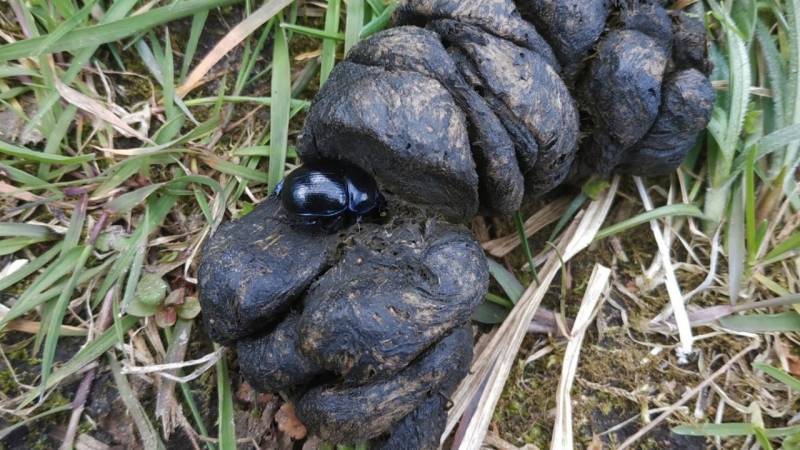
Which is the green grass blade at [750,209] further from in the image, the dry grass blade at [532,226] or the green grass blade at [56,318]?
the green grass blade at [56,318]

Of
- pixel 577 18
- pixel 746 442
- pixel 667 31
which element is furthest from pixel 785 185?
pixel 577 18

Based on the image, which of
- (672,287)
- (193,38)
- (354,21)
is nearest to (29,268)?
(193,38)

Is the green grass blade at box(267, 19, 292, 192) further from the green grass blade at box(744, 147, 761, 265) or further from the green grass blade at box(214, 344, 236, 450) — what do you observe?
the green grass blade at box(744, 147, 761, 265)

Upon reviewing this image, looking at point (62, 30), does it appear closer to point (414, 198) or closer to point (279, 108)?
point (279, 108)

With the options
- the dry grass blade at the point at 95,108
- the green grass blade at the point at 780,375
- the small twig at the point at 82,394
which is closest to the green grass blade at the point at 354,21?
the dry grass blade at the point at 95,108

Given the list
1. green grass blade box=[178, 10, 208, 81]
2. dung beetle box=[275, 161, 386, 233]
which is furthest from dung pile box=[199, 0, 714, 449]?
green grass blade box=[178, 10, 208, 81]

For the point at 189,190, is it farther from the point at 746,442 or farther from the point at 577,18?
the point at 746,442
